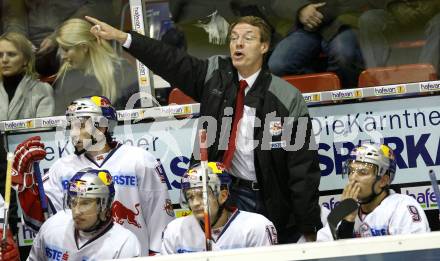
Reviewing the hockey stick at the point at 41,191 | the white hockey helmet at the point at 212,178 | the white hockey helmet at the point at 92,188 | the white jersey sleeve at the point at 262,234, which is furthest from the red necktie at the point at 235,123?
the hockey stick at the point at 41,191

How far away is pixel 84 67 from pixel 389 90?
6.57 ft

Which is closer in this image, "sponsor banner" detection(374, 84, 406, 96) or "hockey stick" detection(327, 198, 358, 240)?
"hockey stick" detection(327, 198, 358, 240)

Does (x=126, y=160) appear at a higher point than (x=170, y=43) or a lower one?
lower

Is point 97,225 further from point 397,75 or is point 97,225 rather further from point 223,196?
point 397,75

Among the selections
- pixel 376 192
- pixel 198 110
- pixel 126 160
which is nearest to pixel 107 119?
pixel 126 160

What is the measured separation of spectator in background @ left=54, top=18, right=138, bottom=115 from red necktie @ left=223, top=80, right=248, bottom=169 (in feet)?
3.22

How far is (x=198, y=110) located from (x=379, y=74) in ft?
3.91

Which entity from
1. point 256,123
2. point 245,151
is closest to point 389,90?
point 256,123

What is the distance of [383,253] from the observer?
15.6ft

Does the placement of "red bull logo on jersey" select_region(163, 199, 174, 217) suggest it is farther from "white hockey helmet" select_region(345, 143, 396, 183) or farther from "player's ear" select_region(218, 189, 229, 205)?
"white hockey helmet" select_region(345, 143, 396, 183)

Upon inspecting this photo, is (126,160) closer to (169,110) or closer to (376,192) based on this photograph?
(169,110)

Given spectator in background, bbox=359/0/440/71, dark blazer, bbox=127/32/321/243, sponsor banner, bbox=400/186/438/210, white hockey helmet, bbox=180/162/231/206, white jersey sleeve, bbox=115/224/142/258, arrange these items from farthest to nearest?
spectator in background, bbox=359/0/440/71
sponsor banner, bbox=400/186/438/210
dark blazer, bbox=127/32/321/243
white hockey helmet, bbox=180/162/231/206
white jersey sleeve, bbox=115/224/142/258

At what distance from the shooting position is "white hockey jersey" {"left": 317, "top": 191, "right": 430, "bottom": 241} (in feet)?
20.3

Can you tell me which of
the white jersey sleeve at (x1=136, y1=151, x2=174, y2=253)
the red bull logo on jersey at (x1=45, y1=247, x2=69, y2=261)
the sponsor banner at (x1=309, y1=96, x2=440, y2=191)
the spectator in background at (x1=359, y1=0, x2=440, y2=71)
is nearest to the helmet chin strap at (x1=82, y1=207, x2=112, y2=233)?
the red bull logo on jersey at (x1=45, y1=247, x2=69, y2=261)
